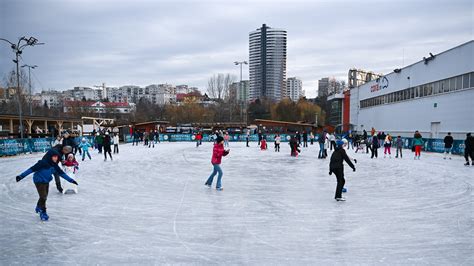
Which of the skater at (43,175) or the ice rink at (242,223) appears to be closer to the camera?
the ice rink at (242,223)

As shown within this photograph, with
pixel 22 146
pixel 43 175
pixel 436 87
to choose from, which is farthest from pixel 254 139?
pixel 43 175

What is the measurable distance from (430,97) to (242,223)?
2696 cm

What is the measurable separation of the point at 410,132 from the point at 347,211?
87.8ft

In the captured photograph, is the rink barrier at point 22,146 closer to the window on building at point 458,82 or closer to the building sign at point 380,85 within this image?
the window on building at point 458,82

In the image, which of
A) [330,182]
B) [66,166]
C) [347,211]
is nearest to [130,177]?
[66,166]

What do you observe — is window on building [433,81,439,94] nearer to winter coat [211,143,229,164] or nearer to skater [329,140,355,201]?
skater [329,140,355,201]

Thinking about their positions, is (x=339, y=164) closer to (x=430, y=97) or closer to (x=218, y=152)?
(x=218, y=152)

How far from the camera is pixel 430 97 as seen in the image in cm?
2702

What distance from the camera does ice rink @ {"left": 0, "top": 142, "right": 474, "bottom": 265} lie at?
4.41 m

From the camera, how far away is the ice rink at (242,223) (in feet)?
14.5

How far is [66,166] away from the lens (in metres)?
8.30

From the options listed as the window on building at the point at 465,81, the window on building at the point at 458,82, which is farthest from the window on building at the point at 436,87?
the window on building at the point at 465,81

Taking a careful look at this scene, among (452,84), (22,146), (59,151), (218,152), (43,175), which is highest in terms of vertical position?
(452,84)

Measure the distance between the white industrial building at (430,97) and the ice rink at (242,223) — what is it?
50.4ft
